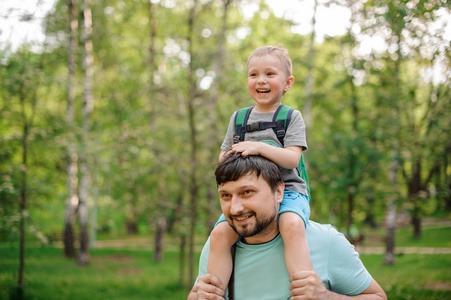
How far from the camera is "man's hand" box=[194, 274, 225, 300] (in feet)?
7.94

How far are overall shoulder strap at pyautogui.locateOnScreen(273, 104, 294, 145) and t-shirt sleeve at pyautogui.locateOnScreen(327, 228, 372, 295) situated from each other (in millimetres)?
791

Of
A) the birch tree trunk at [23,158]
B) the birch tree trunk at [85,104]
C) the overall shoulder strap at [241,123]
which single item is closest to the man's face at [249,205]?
the overall shoulder strap at [241,123]

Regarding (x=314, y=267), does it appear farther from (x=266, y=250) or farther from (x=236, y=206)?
(x=236, y=206)

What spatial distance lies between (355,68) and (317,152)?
254 centimetres

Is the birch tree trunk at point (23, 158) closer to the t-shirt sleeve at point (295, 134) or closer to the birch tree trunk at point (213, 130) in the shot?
the birch tree trunk at point (213, 130)

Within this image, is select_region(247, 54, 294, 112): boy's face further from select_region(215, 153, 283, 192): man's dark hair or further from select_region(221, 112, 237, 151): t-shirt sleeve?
select_region(215, 153, 283, 192): man's dark hair

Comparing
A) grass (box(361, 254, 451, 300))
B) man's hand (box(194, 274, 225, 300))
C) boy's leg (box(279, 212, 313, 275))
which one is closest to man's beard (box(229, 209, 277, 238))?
boy's leg (box(279, 212, 313, 275))

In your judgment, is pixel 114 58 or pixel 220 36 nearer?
pixel 220 36

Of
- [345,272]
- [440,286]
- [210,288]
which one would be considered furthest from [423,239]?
[210,288]

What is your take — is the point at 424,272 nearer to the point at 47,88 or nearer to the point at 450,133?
the point at 450,133

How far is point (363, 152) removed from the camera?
10211 mm

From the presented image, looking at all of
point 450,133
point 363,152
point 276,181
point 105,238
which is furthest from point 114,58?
point 105,238

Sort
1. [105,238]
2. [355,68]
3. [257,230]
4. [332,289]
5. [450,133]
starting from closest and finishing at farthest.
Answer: [257,230]
[332,289]
[450,133]
[355,68]
[105,238]

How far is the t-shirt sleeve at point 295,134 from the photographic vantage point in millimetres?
2590
